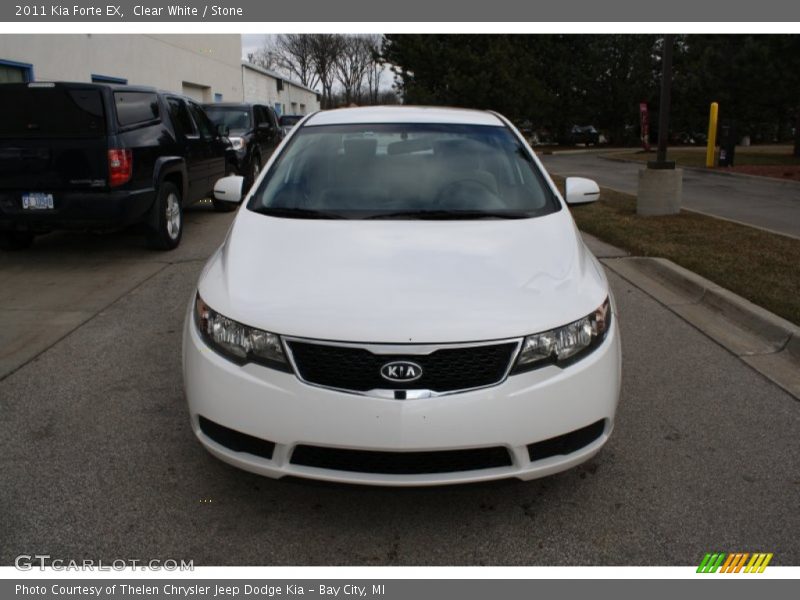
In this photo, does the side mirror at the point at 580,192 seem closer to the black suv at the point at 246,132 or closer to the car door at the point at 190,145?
the car door at the point at 190,145

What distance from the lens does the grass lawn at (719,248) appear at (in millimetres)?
6004

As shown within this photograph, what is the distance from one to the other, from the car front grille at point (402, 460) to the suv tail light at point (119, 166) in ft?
18.4

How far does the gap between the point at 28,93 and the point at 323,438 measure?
20.8ft

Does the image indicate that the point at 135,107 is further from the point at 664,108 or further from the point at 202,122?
the point at 664,108

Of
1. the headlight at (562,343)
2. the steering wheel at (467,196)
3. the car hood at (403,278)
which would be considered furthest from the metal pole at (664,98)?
the headlight at (562,343)

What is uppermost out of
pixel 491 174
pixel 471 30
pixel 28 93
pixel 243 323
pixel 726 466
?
pixel 471 30

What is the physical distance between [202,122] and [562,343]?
8820 mm

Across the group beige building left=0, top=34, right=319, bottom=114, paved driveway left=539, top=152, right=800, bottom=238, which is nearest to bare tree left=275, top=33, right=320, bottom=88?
beige building left=0, top=34, right=319, bottom=114

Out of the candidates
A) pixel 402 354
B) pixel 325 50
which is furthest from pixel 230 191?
pixel 325 50

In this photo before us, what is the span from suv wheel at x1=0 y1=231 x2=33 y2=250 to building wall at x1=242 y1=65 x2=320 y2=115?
100 feet

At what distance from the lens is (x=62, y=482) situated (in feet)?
10.5

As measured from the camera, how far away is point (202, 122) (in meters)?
10.4

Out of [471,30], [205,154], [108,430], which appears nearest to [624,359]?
[108,430]

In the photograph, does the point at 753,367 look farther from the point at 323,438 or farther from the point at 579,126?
the point at 579,126
